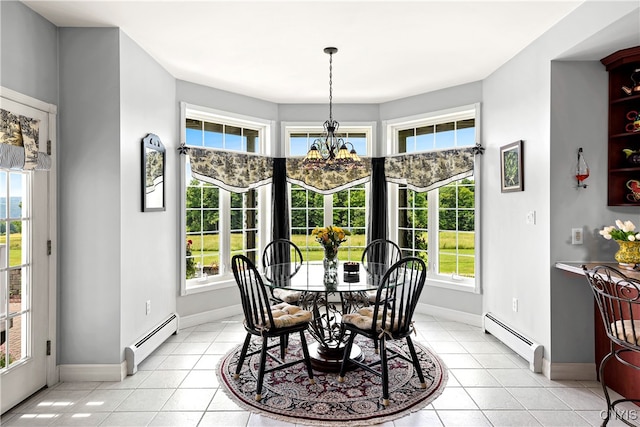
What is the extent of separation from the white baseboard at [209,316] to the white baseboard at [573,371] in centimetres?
327

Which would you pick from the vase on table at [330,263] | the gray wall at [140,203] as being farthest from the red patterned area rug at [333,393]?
the gray wall at [140,203]

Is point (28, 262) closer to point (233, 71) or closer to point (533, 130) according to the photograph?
point (233, 71)

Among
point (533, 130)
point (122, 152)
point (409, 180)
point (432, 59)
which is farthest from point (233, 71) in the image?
point (533, 130)

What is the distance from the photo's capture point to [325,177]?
195 inches

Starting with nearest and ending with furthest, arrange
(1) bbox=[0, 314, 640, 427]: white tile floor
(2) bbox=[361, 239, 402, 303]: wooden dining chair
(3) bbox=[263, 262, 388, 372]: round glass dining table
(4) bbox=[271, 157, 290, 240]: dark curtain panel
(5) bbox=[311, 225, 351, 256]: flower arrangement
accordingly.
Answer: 1. (1) bbox=[0, 314, 640, 427]: white tile floor
2. (3) bbox=[263, 262, 388, 372]: round glass dining table
3. (5) bbox=[311, 225, 351, 256]: flower arrangement
4. (2) bbox=[361, 239, 402, 303]: wooden dining chair
5. (4) bbox=[271, 157, 290, 240]: dark curtain panel

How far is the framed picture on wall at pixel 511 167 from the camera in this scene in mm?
3350

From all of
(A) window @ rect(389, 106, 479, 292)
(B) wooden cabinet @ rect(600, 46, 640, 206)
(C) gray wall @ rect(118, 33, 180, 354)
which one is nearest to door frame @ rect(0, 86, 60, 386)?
(C) gray wall @ rect(118, 33, 180, 354)

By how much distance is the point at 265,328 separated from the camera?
2711 mm

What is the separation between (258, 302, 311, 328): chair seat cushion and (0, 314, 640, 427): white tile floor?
605 millimetres

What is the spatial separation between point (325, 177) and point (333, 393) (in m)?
2.85

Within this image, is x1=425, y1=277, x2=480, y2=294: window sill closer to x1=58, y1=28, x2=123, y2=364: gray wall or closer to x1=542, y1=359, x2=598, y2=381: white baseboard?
x1=542, y1=359, x2=598, y2=381: white baseboard

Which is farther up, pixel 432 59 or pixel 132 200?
pixel 432 59

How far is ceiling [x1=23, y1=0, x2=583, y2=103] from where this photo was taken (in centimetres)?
265

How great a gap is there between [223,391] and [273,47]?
278 cm
